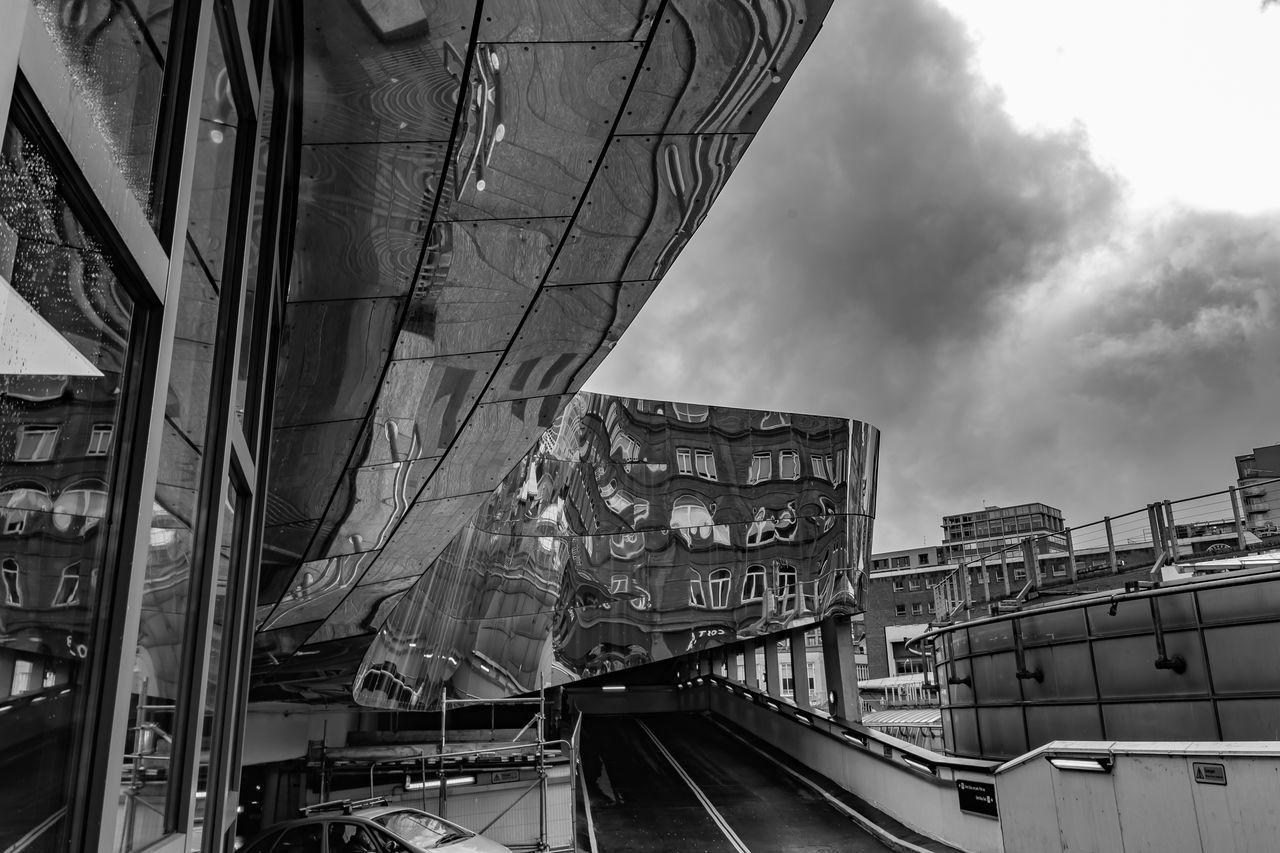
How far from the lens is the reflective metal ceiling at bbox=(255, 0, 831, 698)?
3.76 m

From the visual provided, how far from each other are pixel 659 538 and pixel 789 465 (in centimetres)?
581

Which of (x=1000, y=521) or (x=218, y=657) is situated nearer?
(x=218, y=657)

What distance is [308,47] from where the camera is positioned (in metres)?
3.88

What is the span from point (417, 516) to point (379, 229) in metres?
5.60

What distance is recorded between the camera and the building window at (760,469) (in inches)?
→ 1281

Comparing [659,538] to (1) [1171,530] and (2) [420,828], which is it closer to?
(1) [1171,530]

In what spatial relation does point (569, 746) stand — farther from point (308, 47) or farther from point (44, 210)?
point (44, 210)

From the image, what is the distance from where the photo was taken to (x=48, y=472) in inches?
67.5

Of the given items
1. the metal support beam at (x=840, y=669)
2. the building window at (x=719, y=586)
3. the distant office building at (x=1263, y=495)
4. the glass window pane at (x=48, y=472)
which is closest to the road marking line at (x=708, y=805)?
the building window at (x=719, y=586)

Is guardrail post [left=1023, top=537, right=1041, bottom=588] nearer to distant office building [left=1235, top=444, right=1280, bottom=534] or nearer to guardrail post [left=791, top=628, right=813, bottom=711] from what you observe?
distant office building [left=1235, top=444, right=1280, bottom=534]

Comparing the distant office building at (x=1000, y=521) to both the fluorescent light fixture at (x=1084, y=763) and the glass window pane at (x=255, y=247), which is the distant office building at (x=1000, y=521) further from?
the glass window pane at (x=255, y=247)

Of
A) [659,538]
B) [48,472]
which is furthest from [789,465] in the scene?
[48,472]

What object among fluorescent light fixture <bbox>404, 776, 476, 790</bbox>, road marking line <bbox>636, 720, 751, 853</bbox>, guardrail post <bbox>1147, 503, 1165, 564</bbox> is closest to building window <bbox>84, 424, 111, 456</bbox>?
fluorescent light fixture <bbox>404, 776, 476, 790</bbox>

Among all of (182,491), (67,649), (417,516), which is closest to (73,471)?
(67,649)
